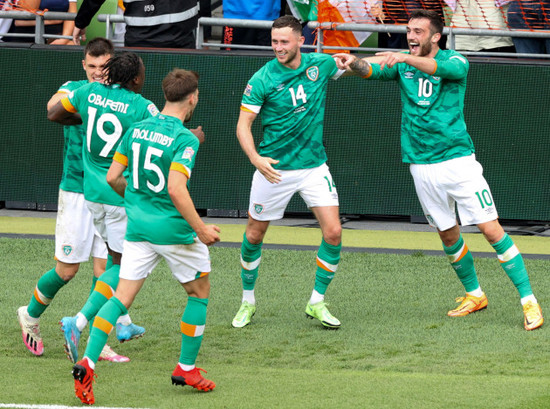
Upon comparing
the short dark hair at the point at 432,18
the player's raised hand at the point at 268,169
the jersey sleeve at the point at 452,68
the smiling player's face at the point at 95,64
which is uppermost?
the short dark hair at the point at 432,18

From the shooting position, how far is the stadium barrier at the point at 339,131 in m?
10.8

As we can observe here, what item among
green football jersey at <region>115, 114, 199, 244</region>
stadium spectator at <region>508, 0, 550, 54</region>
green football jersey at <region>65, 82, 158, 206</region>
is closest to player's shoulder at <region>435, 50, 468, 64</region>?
green football jersey at <region>65, 82, 158, 206</region>

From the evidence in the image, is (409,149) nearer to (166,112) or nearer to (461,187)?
(461,187)

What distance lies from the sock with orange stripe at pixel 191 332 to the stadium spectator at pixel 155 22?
19.6 ft

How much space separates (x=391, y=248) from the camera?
395 inches

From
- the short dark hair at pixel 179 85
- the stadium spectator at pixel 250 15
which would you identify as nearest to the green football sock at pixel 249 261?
the short dark hair at pixel 179 85

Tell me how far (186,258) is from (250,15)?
640cm

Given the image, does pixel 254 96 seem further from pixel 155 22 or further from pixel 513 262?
pixel 155 22

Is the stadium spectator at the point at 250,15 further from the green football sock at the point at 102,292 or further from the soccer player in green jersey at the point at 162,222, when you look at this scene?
the soccer player in green jersey at the point at 162,222

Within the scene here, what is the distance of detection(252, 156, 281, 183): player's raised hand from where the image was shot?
6.60 meters

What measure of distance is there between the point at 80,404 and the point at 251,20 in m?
6.66

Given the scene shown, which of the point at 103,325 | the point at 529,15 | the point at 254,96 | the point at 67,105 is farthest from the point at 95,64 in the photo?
the point at 529,15

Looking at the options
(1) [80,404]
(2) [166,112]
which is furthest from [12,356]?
(2) [166,112]

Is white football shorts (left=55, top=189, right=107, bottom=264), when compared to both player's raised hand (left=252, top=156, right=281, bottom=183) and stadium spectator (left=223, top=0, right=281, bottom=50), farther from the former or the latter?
stadium spectator (left=223, top=0, right=281, bottom=50)
